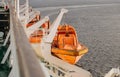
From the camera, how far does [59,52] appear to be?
71.3 ft

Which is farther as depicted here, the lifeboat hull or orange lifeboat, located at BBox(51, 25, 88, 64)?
orange lifeboat, located at BBox(51, 25, 88, 64)

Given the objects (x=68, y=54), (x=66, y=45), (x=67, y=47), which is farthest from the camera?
(x=66, y=45)

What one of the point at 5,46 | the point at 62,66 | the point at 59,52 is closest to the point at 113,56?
the point at 59,52

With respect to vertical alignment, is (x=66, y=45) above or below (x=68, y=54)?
above

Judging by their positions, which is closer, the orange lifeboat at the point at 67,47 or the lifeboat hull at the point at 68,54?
the lifeboat hull at the point at 68,54

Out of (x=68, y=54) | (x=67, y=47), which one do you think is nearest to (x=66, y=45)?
(x=67, y=47)

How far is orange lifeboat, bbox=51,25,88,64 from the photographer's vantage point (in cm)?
2139

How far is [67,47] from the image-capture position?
2292 centimetres

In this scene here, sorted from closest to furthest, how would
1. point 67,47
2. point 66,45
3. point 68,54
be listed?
point 68,54
point 67,47
point 66,45

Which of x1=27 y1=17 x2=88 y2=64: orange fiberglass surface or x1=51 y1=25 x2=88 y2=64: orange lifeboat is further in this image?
x1=51 y1=25 x2=88 y2=64: orange lifeboat

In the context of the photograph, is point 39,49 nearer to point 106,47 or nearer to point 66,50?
point 66,50

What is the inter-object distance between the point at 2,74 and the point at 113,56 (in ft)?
103

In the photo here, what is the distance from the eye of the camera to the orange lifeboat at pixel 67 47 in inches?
842

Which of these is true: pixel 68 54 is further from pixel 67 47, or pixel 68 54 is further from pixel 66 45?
pixel 66 45
